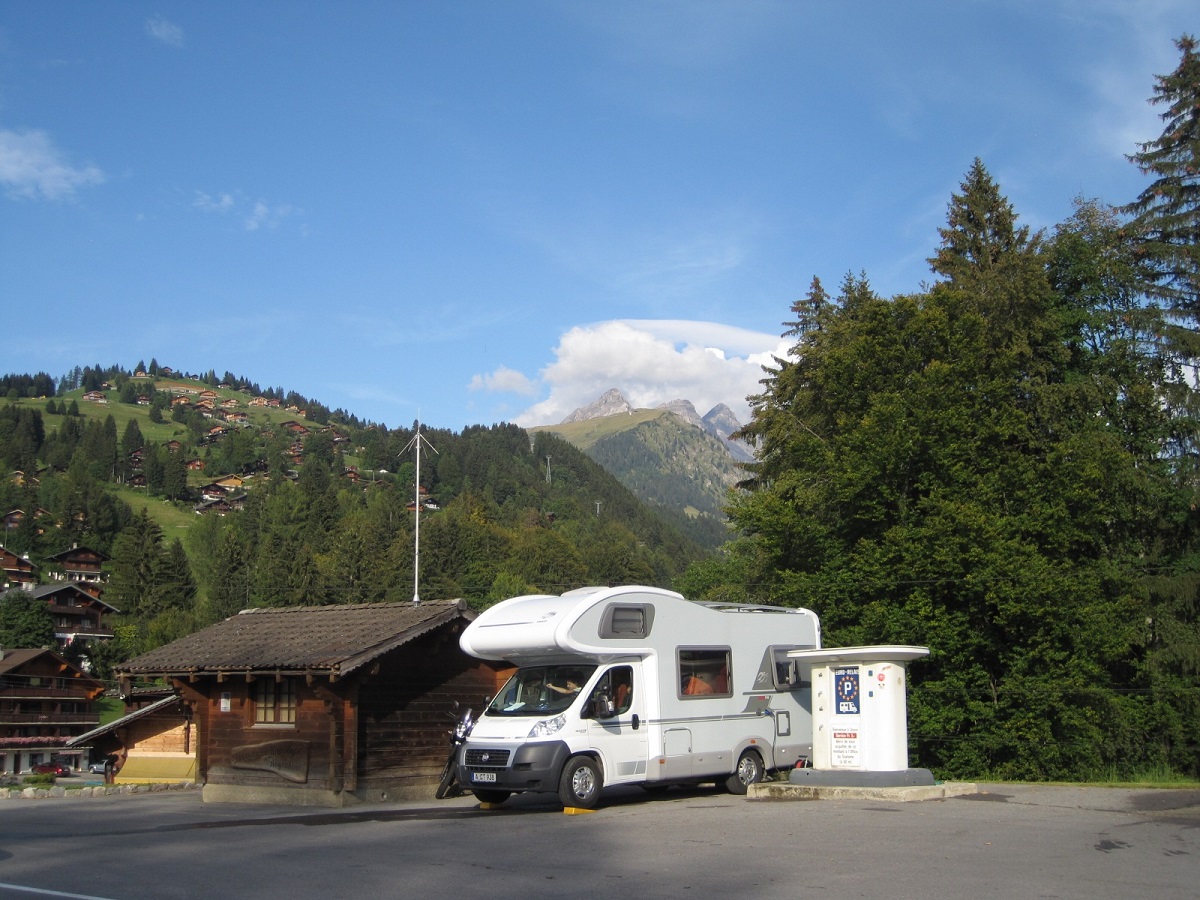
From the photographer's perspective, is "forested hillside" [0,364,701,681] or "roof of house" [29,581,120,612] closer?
"forested hillside" [0,364,701,681]

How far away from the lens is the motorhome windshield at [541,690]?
51.0 ft

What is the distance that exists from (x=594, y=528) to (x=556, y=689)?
126054mm

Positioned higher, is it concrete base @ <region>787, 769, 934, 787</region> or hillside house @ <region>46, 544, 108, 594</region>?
hillside house @ <region>46, 544, 108, 594</region>

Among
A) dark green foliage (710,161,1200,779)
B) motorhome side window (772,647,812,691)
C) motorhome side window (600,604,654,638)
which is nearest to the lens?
motorhome side window (600,604,654,638)

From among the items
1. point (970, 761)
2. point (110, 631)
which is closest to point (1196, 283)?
point (970, 761)

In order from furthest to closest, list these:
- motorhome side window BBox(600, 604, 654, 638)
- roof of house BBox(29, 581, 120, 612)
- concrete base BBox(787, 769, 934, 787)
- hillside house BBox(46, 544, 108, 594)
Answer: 1. hillside house BBox(46, 544, 108, 594)
2. roof of house BBox(29, 581, 120, 612)
3. motorhome side window BBox(600, 604, 654, 638)
4. concrete base BBox(787, 769, 934, 787)

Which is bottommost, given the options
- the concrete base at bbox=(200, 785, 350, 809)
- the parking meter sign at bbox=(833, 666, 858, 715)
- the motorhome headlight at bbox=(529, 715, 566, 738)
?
the concrete base at bbox=(200, 785, 350, 809)

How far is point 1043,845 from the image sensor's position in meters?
10.5

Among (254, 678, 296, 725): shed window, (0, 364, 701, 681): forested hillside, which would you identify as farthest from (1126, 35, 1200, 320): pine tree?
(0, 364, 701, 681): forested hillside

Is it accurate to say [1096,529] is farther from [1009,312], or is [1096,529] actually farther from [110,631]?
[110,631]

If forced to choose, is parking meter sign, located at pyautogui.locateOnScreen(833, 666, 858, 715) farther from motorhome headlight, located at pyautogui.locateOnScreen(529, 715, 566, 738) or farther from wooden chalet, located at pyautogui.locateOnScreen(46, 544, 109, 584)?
wooden chalet, located at pyautogui.locateOnScreen(46, 544, 109, 584)

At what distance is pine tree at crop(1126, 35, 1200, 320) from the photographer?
2875 centimetres

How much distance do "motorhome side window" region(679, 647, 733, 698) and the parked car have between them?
52.0 m

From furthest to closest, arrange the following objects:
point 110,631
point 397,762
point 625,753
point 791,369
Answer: point 110,631 → point 791,369 → point 397,762 → point 625,753
